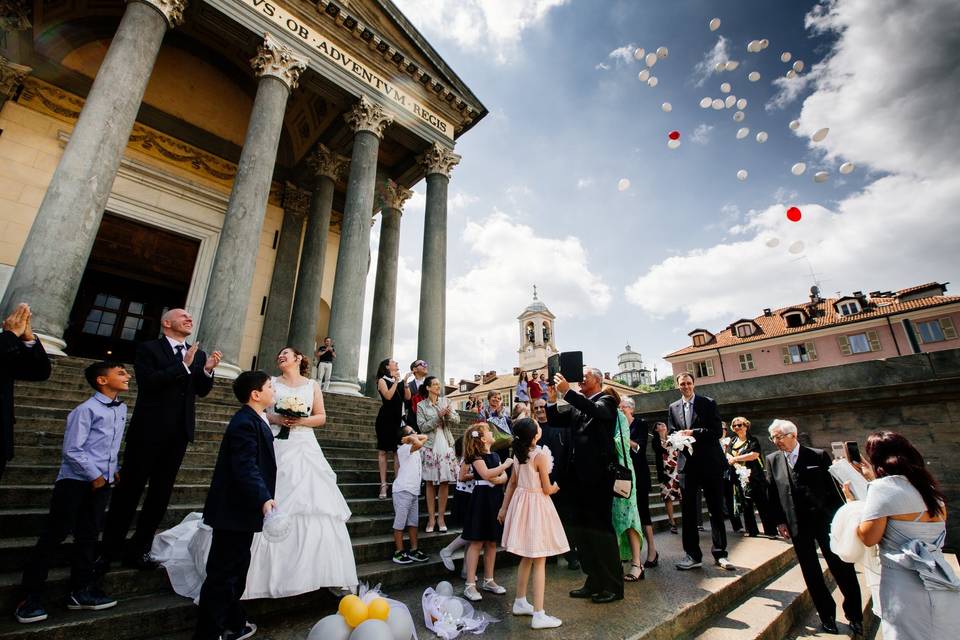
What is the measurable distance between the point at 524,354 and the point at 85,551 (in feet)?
170

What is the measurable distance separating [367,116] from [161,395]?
1047 centimetres

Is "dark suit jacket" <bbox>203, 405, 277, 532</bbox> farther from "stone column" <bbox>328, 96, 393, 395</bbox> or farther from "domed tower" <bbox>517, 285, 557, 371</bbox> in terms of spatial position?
"domed tower" <bbox>517, 285, 557, 371</bbox>

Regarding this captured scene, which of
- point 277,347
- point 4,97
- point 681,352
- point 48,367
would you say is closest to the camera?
point 48,367

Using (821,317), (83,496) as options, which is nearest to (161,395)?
(83,496)

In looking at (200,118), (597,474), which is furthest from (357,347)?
(200,118)

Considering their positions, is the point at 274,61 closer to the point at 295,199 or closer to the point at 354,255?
the point at 354,255

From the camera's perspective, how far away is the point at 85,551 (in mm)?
2689

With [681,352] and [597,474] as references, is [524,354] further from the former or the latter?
[597,474]

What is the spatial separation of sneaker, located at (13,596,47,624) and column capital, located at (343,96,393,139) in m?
11.7

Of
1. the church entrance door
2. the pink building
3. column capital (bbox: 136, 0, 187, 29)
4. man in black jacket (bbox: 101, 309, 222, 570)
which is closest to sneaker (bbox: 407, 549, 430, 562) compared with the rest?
man in black jacket (bbox: 101, 309, 222, 570)

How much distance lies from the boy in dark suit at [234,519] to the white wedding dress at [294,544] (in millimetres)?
258

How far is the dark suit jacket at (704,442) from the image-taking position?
16.1ft

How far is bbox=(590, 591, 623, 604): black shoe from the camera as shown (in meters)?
3.56

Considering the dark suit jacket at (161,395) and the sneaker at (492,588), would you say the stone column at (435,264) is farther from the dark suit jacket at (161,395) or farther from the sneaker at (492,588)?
the dark suit jacket at (161,395)
